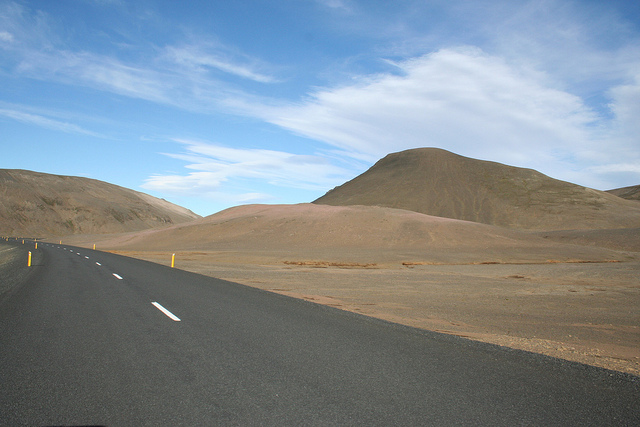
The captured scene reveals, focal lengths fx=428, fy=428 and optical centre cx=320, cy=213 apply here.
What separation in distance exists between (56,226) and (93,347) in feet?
539

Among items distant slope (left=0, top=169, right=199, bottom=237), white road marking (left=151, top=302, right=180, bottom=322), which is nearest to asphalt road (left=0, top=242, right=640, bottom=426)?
white road marking (left=151, top=302, right=180, bottom=322)

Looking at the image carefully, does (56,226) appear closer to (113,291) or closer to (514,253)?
(514,253)

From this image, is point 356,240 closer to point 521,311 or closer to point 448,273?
point 448,273

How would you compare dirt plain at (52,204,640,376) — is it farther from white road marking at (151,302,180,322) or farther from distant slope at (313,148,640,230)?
distant slope at (313,148,640,230)

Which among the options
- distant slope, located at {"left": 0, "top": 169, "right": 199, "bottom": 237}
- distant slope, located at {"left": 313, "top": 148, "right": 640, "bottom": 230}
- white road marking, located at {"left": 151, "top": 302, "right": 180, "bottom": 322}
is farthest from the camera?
distant slope, located at {"left": 0, "top": 169, "right": 199, "bottom": 237}

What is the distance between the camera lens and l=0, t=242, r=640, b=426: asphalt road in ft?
13.3

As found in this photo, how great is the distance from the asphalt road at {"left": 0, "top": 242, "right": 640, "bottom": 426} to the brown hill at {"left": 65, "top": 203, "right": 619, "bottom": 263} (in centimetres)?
3561

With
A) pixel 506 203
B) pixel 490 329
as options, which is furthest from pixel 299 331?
pixel 506 203

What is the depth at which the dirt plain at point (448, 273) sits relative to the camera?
10.4 metres

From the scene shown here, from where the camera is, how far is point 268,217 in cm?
7731

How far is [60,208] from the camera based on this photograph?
6088 inches

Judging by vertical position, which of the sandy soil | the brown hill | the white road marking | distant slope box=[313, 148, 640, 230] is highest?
distant slope box=[313, 148, 640, 230]

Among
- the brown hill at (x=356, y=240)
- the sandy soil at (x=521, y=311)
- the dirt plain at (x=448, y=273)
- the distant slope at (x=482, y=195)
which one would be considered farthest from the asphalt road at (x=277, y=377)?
the distant slope at (x=482, y=195)

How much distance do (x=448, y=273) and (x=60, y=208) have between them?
16131 centimetres
